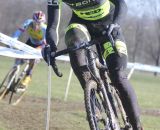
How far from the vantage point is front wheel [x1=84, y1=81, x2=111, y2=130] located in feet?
18.6

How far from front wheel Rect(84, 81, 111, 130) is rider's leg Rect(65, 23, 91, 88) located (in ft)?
0.53

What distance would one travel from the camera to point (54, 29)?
620cm

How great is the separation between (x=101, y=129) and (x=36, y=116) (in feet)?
12.1

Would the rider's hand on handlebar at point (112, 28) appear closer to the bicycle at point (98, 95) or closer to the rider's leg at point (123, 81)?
the bicycle at point (98, 95)

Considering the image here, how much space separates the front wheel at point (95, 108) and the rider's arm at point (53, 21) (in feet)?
2.30

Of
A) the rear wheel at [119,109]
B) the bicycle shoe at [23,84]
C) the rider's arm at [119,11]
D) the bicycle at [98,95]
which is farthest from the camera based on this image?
the bicycle shoe at [23,84]

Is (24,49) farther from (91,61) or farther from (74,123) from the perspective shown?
(91,61)

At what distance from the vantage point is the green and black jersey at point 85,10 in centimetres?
614

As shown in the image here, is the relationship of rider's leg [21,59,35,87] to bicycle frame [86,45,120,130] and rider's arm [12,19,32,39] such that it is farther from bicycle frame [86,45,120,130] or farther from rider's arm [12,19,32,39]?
bicycle frame [86,45,120,130]

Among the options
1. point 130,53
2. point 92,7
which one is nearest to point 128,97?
point 92,7

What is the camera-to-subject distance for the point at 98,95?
614cm

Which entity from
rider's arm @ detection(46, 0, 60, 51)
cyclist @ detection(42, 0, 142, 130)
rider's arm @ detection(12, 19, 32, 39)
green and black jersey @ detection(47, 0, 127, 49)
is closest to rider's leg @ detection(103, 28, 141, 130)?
cyclist @ detection(42, 0, 142, 130)

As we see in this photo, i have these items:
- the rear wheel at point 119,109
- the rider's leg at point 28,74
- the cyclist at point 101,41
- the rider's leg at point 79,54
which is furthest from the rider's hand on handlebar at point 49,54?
the rider's leg at point 28,74

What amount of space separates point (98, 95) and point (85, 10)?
108 cm
